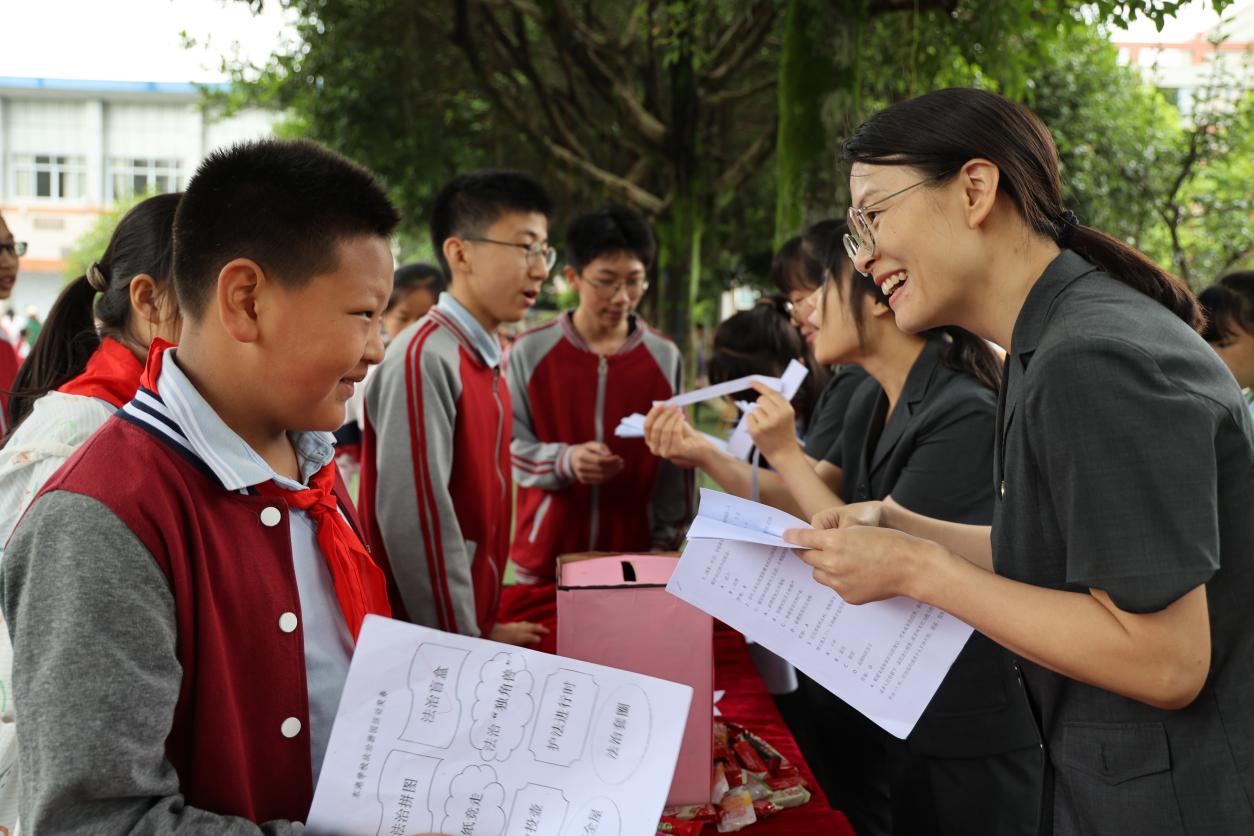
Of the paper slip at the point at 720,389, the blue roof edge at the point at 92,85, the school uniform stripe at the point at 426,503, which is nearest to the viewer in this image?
the paper slip at the point at 720,389

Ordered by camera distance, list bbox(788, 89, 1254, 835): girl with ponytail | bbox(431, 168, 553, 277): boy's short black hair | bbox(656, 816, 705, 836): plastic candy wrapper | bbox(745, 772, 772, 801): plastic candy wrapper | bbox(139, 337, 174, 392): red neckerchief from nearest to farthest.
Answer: bbox(788, 89, 1254, 835): girl with ponytail
bbox(139, 337, 174, 392): red neckerchief
bbox(656, 816, 705, 836): plastic candy wrapper
bbox(745, 772, 772, 801): plastic candy wrapper
bbox(431, 168, 553, 277): boy's short black hair

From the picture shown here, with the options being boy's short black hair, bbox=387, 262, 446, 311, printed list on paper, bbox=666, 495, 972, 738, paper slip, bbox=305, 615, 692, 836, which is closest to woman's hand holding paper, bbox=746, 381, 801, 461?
printed list on paper, bbox=666, 495, 972, 738

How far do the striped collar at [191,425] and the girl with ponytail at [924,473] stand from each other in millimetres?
1203

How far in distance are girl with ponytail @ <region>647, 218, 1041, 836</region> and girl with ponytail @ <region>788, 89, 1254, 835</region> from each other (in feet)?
1.61

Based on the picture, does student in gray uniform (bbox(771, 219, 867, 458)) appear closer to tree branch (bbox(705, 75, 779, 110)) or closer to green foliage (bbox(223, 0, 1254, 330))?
green foliage (bbox(223, 0, 1254, 330))

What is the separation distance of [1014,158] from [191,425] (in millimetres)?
1129

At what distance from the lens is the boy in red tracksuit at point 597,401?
11.5 feet

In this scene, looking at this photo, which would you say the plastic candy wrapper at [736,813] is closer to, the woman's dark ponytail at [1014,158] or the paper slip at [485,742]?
the paper slip at [485,742]

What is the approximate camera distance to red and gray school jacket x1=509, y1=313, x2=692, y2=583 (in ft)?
11.5

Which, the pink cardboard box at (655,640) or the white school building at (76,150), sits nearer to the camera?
the pink cardboard box at (655,640)

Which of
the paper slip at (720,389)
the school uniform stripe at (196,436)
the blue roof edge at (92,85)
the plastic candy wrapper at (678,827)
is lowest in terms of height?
the plastic candy wrapper at (678,827)

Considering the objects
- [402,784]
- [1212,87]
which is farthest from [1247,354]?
[1212,87]

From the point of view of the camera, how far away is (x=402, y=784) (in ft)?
3.75

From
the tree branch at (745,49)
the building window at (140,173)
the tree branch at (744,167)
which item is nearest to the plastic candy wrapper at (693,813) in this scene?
the tree branch at (745,49)
